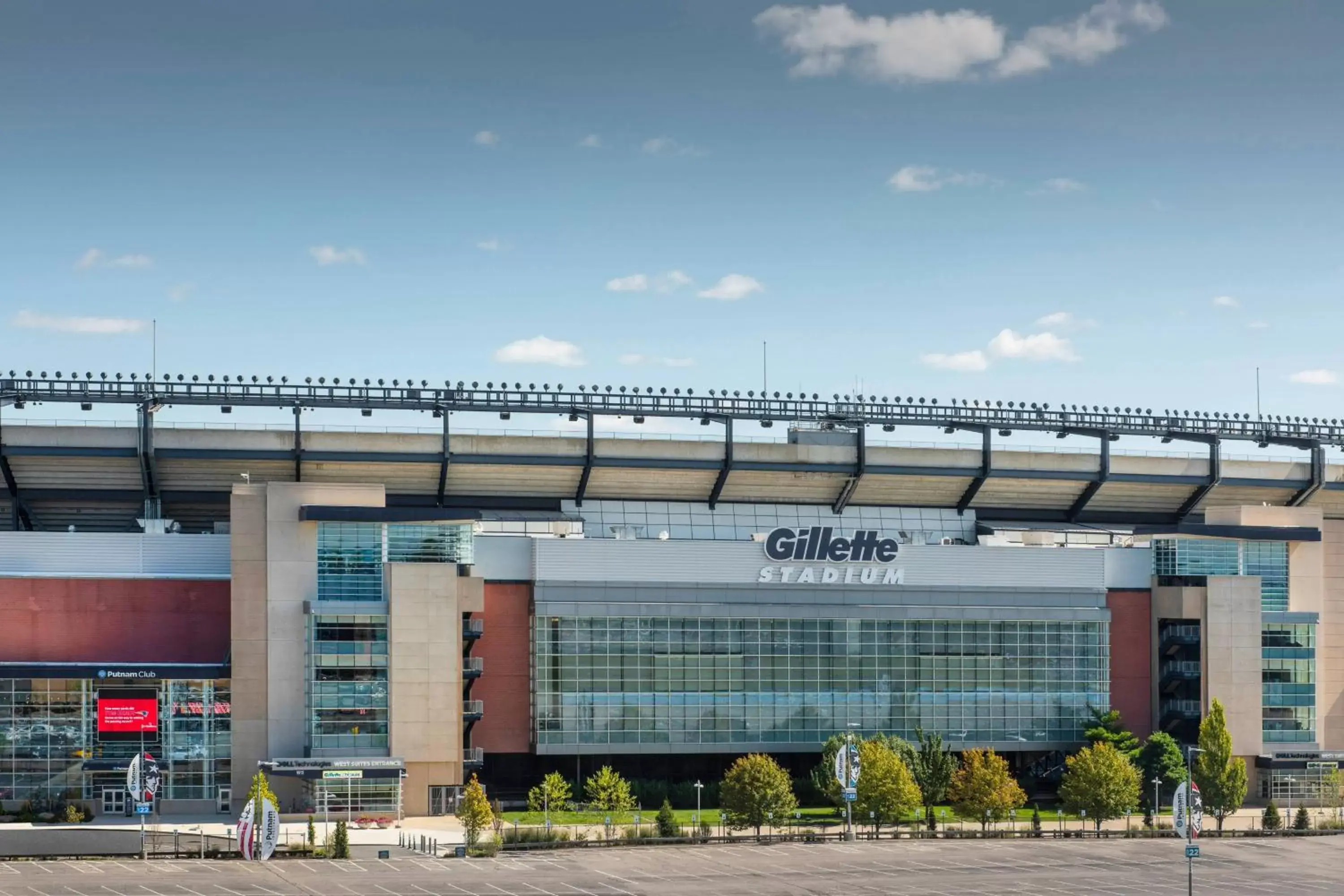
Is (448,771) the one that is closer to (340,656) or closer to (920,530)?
(340,656)

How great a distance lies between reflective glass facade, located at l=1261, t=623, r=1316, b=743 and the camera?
137 meters

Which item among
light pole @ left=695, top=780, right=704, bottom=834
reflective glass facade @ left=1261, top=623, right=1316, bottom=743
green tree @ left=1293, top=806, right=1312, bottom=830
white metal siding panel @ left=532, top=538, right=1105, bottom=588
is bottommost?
green tree @ left=1293, top=806, right=1312, bottom=830

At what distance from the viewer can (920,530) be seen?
5797 inches

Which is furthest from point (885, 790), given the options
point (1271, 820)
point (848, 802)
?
point (1271, 820)

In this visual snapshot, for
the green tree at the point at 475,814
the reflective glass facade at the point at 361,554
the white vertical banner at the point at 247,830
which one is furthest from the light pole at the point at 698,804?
the white vertical banner at the point at 247,830

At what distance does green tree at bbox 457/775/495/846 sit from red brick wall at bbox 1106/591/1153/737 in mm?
51615

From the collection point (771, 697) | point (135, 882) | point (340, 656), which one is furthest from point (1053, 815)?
point (135, 882)

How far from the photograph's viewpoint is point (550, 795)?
4668 inches

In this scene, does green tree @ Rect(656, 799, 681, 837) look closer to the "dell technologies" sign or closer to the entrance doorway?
the "dell technologies" sign

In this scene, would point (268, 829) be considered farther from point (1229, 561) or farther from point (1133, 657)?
point (1229, 561)

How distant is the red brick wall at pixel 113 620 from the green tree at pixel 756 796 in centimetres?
3468

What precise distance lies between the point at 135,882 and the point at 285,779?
25.5 meters

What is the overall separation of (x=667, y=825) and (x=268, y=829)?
27182 millimetres

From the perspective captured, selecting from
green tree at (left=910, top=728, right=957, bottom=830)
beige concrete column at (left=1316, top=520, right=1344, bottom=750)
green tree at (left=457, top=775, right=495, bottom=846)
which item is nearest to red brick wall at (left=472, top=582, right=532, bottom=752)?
green tree at (left=457, top=775, right=495, bottom=846)
